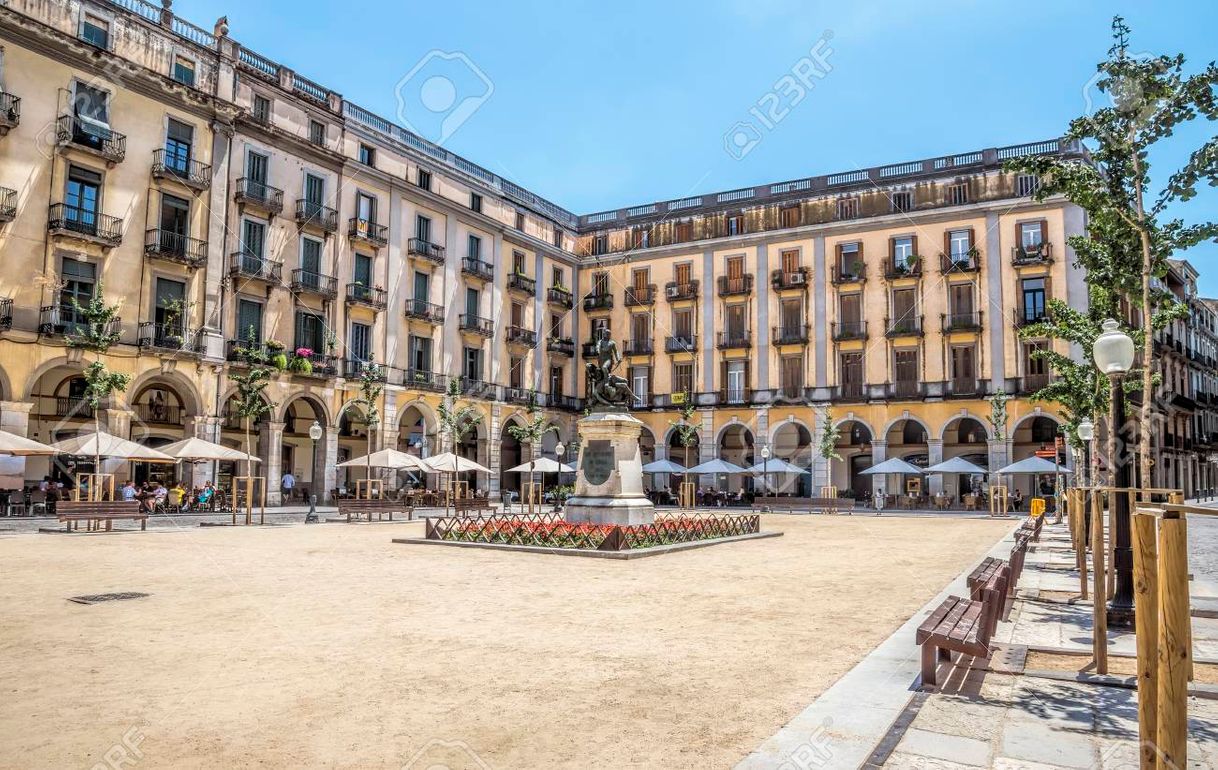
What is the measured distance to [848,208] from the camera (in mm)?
43781

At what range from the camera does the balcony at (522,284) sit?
44.5 metres

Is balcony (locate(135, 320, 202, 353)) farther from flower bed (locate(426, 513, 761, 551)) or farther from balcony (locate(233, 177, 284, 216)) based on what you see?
flower bed (locate(426, 513, 761, 551))

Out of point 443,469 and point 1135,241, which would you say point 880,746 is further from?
point 443,469

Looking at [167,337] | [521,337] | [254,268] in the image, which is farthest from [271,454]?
[521,337]

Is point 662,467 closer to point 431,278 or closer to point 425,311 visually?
point 425,311

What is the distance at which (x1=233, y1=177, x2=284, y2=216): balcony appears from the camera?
1240 inches

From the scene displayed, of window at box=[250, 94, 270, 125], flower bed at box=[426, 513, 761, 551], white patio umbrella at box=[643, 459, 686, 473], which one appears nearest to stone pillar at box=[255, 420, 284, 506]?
window at box=[250, 94, 270, 125]

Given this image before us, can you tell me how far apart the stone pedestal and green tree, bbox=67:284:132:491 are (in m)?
14.6

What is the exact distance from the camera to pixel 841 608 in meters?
9.47

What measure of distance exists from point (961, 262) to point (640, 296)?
17307 mm

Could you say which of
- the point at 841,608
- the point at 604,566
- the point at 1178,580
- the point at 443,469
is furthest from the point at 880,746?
the point at 443,469

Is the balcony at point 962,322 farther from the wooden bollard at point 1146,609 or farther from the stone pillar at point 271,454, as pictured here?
the wooden bollard at point 1146,609

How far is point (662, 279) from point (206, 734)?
44.7 m

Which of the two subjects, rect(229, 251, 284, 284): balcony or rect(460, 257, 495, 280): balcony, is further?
rect(460, 257, 495, 280): balcony
